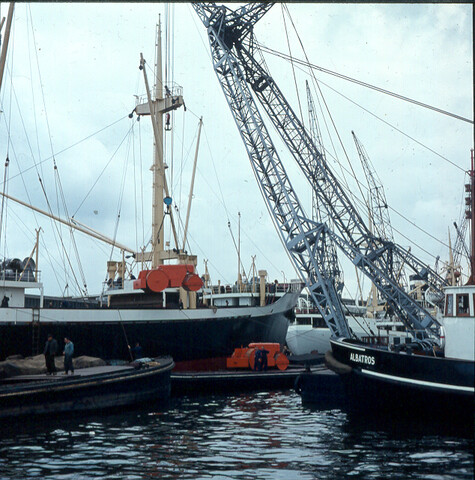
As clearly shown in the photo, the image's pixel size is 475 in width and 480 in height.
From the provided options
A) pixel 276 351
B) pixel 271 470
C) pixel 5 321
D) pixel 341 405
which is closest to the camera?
pixel 271 470

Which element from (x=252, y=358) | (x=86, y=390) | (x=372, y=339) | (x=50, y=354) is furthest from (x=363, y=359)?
(x=372, y=339)

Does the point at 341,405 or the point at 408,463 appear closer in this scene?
the point at 408,463

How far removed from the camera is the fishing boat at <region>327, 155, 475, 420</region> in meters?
19.2

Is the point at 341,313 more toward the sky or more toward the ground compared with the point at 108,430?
more toward the sky

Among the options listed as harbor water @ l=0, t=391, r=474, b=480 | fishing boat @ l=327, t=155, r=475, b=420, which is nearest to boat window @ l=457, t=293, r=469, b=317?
fishing boat @ l=327, t=155, r=475, b=420

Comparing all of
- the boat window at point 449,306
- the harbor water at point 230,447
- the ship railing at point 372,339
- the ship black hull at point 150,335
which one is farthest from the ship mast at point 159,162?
the boat window at point 449,306

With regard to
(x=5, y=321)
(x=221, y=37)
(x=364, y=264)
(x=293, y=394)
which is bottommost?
(x=293, y=394)

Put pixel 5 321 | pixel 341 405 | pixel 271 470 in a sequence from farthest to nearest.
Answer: pixel 5 321 < pixel 341 405 < pixel 271 470

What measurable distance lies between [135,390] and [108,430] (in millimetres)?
5688

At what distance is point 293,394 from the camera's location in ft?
105

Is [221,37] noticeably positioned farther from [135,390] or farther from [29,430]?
[29,430]

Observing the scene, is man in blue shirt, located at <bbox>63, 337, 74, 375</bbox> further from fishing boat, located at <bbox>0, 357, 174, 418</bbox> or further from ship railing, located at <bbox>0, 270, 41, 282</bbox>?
ship railing, located at <bbox>0, 270, 41, 282</bbox>

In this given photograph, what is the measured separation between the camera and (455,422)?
19453 millimetres

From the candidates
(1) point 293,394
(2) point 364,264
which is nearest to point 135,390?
(1) point 293,394
